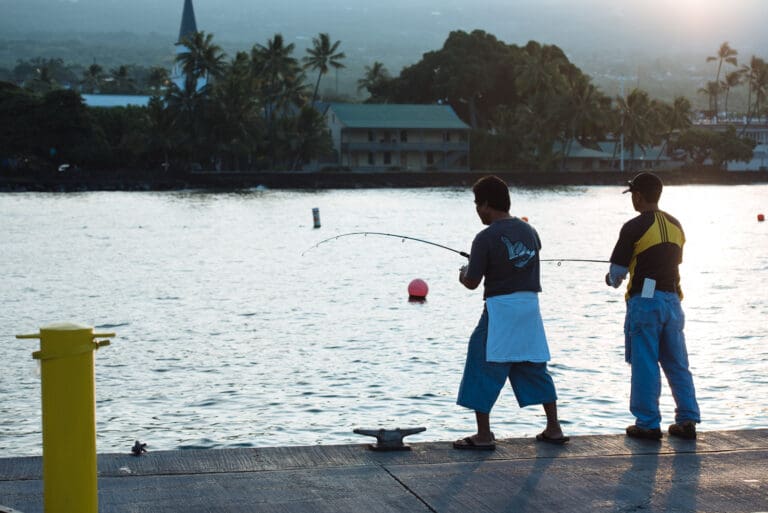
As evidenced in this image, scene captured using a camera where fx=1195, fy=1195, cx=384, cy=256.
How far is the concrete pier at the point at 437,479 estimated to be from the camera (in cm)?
617

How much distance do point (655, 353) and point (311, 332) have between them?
449 inches

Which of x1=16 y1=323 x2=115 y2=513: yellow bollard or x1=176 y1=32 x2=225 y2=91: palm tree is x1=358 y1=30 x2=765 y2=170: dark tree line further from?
x1=16 y1=323 x2=115 y2=513: yellow bollard

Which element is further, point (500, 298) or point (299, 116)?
point (299, 116)

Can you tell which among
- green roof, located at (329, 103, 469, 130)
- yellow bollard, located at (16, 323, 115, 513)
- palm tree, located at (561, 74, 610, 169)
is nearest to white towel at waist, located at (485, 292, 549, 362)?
yellow bollard, located at (16, 323, 115, 513)

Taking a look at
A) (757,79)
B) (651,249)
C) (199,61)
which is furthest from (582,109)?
(651,249)

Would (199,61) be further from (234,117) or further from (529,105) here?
(529,105)

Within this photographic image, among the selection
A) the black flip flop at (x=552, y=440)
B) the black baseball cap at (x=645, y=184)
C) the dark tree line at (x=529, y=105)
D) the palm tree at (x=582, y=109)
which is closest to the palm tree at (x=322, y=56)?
the dark tree line at (x=529, y=105)

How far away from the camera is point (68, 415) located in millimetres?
5238

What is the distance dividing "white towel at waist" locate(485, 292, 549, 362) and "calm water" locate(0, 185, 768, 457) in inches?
131

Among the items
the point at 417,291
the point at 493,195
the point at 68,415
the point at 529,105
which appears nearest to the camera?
the point at 68,415

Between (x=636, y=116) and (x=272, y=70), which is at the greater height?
(x=272, y=70)

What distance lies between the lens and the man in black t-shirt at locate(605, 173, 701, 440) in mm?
7730

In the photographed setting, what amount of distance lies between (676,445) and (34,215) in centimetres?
5674

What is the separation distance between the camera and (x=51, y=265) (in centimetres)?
3284
